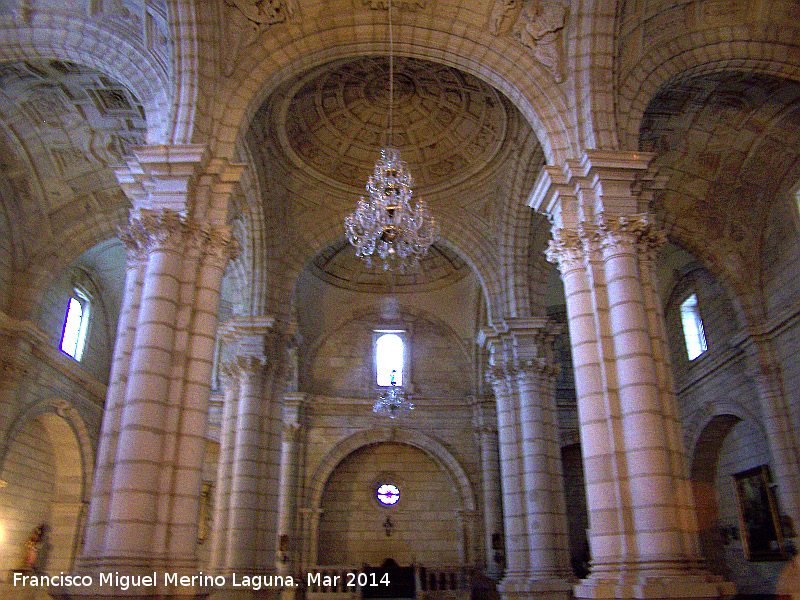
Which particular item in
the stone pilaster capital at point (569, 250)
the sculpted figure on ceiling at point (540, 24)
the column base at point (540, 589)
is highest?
the sculpted figure on ceiling at point (540, 24)

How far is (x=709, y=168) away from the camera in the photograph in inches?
617

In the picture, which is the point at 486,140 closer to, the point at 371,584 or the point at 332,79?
the point at 332,79

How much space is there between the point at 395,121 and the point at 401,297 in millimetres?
8227

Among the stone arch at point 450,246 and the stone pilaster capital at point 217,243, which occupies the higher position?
the stone arch at point 450,246

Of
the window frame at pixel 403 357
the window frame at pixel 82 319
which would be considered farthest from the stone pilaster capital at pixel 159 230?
the window frame at pixel 403 357

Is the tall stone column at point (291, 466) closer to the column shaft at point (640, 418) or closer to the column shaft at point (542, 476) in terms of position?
the column shaft at point (542, 476)

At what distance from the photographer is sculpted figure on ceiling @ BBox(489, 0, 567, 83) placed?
A: 11.2 metres

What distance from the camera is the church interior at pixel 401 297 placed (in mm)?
8992

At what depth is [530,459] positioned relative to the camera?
14383 millimetres

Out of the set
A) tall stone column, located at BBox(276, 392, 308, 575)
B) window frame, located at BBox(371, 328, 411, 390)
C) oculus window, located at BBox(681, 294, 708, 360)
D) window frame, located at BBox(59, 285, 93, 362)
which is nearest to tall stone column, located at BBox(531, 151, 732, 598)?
oculus window, located at BBox(681, 294, 708, 360)

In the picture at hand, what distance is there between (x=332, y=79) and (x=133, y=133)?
4918 mm

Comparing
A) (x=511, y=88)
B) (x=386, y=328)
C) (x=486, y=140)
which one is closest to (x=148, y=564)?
(x=511, y=88)

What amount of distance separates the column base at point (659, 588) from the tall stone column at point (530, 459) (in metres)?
5.21

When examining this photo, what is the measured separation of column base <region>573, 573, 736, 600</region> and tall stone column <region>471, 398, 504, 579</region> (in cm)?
1148
